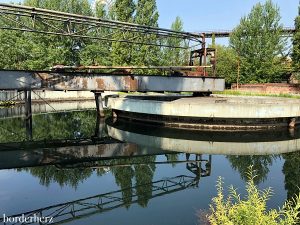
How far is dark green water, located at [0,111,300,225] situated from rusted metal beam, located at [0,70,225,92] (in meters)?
3.10

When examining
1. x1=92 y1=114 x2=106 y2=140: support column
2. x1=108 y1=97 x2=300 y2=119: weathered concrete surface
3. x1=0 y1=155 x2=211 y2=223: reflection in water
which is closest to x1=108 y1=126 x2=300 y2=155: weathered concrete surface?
x1=0 y1=155 x2=211 y2=223: reflection in water

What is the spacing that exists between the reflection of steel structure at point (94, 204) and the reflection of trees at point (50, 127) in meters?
10.9

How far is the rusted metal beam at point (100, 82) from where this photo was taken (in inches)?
734

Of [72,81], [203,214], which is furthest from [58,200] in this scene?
[72,81]

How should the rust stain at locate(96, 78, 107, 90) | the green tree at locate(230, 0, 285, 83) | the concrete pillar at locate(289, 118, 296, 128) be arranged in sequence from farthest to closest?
the green tree at locate(230, 0, 285, 83) < the rust stain at locate(96, 78, 107, 90) < the concrete pillar at locate(289, 118, 296, 128)

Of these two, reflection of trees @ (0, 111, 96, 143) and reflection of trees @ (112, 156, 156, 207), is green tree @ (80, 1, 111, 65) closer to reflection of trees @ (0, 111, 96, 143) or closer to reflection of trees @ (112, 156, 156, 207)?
reflection of trees @ (0, 111, 96, 143)

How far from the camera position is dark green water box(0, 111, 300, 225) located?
28.1ft

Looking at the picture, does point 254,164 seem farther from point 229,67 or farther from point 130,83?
point 229,67

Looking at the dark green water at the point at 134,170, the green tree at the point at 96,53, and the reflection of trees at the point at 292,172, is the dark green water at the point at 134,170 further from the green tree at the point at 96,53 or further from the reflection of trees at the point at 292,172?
the green tree at the point at 96,53

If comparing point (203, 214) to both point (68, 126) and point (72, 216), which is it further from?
point (68, 126)

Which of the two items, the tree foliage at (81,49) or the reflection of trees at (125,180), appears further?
the tree foliage at (81,49)

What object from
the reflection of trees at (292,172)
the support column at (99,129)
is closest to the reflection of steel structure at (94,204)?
the reflection of trees at (292,172)

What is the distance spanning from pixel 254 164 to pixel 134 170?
17.1ft

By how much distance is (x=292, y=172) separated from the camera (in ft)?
40.2
